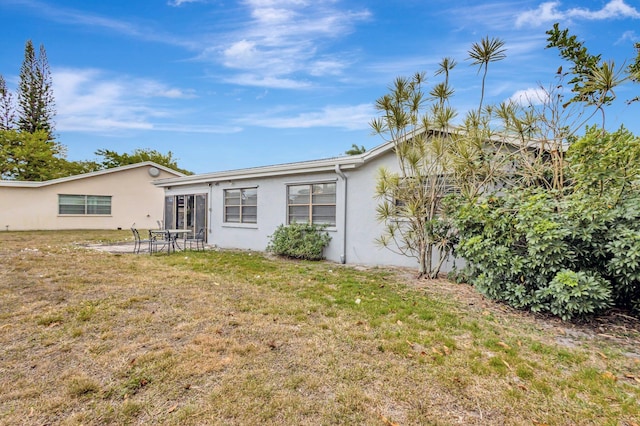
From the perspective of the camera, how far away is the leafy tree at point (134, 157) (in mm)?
30812

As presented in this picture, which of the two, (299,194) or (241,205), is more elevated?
(299,194)

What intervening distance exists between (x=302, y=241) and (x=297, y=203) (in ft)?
4.81

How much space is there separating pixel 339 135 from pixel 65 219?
707 inches

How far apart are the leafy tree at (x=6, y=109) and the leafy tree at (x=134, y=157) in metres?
7.33

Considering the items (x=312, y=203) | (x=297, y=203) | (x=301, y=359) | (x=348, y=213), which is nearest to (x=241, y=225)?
(x=297, y=203)

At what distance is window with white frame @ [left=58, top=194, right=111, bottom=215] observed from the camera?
20.0 meters

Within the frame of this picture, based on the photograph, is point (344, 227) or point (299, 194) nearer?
point (344, 227)

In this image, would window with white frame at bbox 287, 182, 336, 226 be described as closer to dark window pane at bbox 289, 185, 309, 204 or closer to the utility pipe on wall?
dark window pane at bbox 289, 185, 309, 204

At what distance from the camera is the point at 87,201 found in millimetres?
20609

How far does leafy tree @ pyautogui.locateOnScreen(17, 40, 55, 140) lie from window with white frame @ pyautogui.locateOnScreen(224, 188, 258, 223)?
91.0ft

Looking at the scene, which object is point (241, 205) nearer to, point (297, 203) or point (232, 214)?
point (232, 214)

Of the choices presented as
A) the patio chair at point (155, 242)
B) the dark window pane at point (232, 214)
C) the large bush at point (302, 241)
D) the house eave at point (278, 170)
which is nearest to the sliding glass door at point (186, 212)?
the house eave at point (278, 170)

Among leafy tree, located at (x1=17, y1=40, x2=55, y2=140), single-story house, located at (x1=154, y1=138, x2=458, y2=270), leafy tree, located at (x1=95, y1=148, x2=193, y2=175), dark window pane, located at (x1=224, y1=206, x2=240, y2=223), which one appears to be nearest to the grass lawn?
single-story house, located at (x1=154, y1=138, x2=458, y2=270)

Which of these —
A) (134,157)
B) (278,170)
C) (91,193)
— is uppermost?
(134,157)
